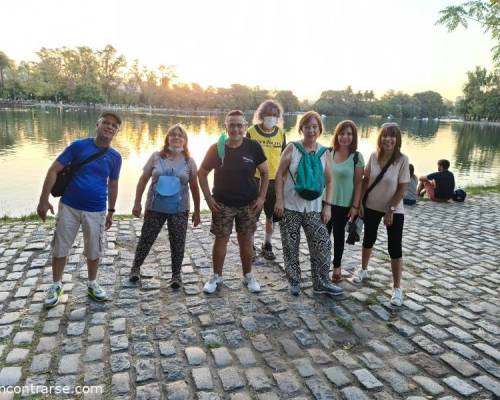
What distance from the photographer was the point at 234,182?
13.1 ft

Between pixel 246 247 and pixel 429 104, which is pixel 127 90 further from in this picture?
Result: pixel 429 104

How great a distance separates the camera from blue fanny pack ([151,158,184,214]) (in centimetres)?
404

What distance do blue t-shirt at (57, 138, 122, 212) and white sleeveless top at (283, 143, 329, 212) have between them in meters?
1.88

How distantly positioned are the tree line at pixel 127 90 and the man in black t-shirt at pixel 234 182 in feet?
270

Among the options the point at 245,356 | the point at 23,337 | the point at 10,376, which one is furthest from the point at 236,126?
the point at 10,376

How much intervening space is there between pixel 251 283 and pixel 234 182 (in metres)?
1.26

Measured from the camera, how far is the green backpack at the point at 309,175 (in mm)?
3979

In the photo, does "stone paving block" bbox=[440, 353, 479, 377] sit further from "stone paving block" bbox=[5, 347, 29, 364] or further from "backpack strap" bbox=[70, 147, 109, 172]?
"backpack strap" bbox=[70, 147, 109, 172]

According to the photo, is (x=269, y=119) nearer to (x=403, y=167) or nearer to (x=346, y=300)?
(x=403, y=167)

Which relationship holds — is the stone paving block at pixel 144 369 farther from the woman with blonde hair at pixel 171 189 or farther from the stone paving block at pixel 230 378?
the woman with blonde hair at pixel 171 189

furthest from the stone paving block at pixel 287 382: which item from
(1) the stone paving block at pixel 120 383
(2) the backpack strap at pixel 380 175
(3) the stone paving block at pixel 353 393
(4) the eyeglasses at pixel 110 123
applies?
(4) the eyeglasses at pixel 110 123

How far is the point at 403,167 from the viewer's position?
13.5ft

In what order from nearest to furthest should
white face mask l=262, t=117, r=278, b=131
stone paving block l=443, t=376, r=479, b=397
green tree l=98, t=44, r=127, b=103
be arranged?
1. stone paving block l=443, t=376, r=479, b=397
2. white face mask l=262, t=117, r=278, b=131
3. green tree l=98, t=44, r=127, b=103

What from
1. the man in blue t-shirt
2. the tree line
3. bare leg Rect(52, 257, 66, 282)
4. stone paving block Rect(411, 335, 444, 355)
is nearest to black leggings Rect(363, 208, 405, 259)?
stone paving block Rect(411, 335, 444, 355)
